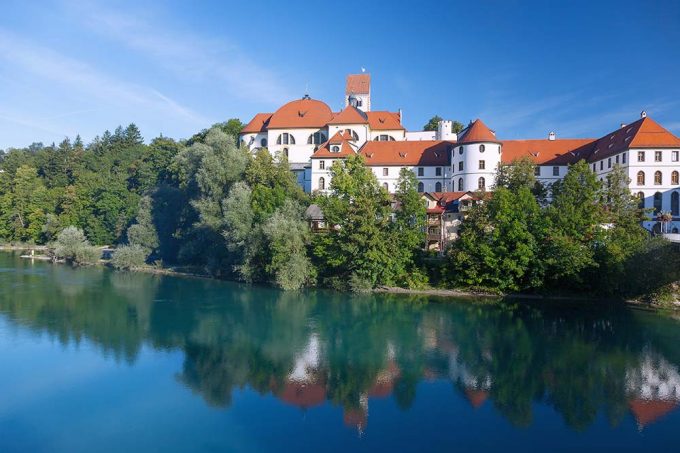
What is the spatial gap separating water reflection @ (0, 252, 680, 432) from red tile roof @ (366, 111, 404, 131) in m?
22.8

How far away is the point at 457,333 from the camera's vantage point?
2359 cm

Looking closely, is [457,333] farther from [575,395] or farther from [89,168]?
[89,168]

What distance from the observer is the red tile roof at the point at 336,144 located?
43.4 metres

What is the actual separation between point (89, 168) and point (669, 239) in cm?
6959

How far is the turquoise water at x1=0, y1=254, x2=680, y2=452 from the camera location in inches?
534

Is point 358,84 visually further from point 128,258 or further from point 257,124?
point 128,258

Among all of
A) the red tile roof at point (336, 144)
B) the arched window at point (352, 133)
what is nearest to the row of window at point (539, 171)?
the red tile roof at point (336, 144)

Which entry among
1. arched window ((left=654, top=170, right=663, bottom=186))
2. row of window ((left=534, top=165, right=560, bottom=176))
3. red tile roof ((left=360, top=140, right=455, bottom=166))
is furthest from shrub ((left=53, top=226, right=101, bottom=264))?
arched window ((left=654, top=170, right=663, bottom=186))

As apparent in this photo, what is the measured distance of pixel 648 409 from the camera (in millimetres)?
15180

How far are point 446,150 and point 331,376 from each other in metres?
30.9

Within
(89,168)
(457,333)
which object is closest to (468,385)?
(457,333)

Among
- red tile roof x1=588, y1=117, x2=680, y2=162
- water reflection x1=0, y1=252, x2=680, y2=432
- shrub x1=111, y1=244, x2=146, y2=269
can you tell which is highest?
red tile roof x1=588, y1=117, x2=680, y2=162

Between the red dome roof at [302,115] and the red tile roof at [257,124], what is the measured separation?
6.38 feet

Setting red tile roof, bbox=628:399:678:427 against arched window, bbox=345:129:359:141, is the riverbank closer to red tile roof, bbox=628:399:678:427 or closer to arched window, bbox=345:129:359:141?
red tile roof, bbox=628:399:678:427
